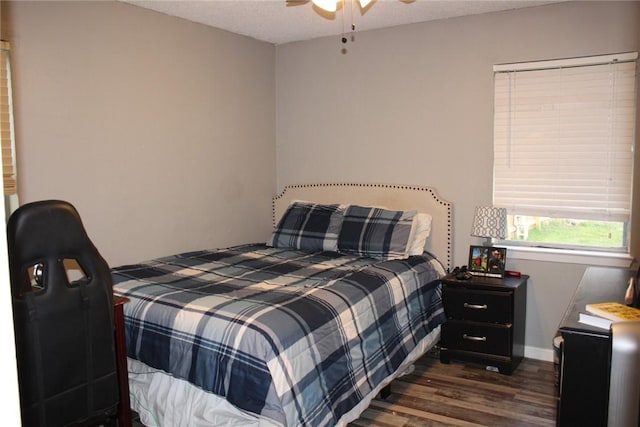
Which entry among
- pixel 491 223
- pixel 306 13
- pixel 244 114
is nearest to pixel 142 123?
pixel 244 114

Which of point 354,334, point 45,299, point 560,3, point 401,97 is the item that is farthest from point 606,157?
point 45,299

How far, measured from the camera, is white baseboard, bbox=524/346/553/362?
140 inches

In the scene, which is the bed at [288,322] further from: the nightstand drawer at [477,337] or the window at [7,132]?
the window at [7,132]

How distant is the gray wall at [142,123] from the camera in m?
2.86

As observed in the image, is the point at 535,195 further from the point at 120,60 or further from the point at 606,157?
the point at 120,60

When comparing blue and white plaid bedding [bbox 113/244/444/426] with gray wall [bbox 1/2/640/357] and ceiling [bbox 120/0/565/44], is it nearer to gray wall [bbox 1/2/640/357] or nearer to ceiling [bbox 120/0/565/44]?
gray wall [bbox 1/2/640/357]

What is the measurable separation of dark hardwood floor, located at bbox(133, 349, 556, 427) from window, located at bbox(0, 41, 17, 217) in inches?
53.0

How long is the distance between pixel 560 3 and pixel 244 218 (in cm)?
275

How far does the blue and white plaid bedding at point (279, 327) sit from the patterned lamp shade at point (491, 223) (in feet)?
1.80

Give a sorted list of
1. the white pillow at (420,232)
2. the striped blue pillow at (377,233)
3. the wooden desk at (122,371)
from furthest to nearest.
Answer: the white pillow at (420,232) → the striped blue pillow at (377,233) → the wooden desk at (122,371)

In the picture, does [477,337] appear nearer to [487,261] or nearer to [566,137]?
[487,261]

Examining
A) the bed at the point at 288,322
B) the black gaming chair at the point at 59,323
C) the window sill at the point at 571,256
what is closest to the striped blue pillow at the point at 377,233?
the bed at the point at 288,322

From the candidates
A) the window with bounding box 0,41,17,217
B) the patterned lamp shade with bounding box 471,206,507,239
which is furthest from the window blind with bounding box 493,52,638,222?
the window with bounding box 0,41,17,217

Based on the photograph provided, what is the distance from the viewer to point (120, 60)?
326cm
